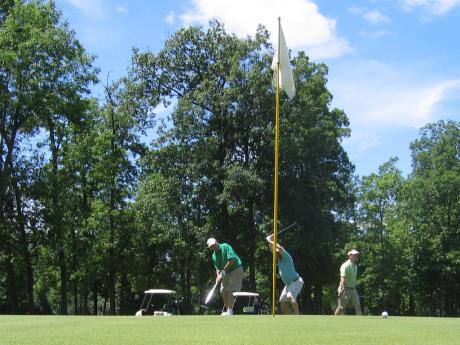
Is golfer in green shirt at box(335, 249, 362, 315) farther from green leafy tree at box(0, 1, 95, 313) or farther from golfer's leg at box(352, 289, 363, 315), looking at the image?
green leafy tree at box(0, 1, 95, 313)

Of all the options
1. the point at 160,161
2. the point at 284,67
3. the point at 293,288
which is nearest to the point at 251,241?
the point at 160,161

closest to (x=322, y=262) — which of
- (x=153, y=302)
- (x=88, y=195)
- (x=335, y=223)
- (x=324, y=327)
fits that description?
(x=335, y=223)

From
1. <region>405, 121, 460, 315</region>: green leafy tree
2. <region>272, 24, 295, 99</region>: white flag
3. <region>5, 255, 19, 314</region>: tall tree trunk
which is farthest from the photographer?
<region>405, 121, 460, 315</region>: green leafy tree

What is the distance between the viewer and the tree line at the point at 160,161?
3638cm

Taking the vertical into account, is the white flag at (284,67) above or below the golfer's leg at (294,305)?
above

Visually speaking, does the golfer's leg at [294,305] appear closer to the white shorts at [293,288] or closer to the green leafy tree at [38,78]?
the white shorts at [293,288]

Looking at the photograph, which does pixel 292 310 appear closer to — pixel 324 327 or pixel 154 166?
pixel 324 327

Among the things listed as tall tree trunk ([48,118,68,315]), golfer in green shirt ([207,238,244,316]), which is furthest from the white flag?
tall tree trunk ([48,118,68,315])

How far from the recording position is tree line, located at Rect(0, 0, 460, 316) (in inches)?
1432

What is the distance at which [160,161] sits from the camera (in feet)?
128

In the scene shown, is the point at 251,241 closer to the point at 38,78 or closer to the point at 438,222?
the point at 38,78

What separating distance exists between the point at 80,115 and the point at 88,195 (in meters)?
7.25

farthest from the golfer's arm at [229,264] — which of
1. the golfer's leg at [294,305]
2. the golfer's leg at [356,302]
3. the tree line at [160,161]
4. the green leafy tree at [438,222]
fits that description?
the green leafy tree at [438,222]

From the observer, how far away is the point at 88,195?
42750 mm
